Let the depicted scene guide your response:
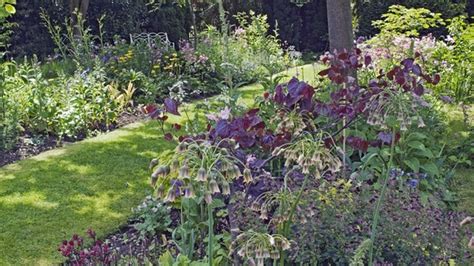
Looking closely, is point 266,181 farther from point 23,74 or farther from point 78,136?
point 23,74

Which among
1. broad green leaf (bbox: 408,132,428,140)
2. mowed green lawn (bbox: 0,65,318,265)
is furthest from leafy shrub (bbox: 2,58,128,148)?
broad green leaf (bbox: 408,132,428,140)

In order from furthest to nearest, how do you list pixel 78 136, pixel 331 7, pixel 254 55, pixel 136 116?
pixel 254 55 < pixel 136 116 < pixel 78 136 < pixel 331 7

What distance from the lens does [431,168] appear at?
3850 millimetres

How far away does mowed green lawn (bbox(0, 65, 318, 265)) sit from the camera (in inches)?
145

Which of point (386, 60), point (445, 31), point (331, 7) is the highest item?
point (331, 7)

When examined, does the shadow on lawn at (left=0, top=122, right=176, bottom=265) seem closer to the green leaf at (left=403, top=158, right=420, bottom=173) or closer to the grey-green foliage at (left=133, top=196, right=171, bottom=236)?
the grey-green foliage at (left=133, top=196, right=171, bottom=236)

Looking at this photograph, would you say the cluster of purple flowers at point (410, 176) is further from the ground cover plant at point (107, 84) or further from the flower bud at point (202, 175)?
the flower bud at point (202, 175)

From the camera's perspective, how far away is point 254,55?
9.48m

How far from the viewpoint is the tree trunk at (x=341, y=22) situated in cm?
536

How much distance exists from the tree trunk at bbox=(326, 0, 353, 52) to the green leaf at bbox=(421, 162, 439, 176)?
180 cm

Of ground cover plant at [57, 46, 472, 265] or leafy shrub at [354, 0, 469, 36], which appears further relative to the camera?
leafy shrub at [354, 0, 469, 36]

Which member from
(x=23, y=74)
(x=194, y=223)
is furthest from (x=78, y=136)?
(x=194, y=223)

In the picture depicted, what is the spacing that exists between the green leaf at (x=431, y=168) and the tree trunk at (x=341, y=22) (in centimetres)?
180

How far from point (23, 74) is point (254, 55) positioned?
3.96m
